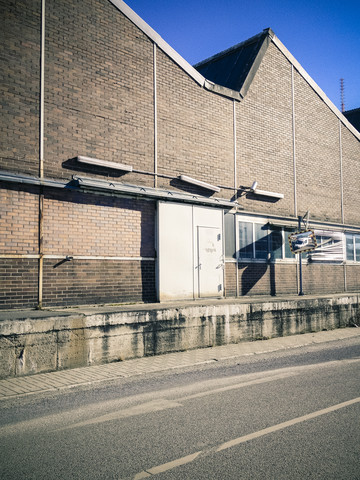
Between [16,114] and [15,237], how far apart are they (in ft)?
10.1

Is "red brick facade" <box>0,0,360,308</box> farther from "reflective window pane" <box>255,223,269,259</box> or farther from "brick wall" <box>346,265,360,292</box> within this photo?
"brick wall" <box>346,265,360,292</box>

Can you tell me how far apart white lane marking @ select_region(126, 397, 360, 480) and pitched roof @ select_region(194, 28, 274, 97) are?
13309 mm

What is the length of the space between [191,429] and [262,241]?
12.6m

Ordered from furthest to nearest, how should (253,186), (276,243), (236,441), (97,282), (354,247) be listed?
(354,247), (276,243), (253,186), (97,282), (236,441)

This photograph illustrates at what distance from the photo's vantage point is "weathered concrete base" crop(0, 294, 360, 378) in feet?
24.4

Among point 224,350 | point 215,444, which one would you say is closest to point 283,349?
point 224,350

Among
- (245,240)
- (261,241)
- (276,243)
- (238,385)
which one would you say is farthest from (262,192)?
(238,385)

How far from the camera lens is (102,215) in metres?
12.0

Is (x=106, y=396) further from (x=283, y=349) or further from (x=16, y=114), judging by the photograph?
(x=16, y=114)

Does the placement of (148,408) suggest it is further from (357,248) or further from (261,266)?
(357,248)

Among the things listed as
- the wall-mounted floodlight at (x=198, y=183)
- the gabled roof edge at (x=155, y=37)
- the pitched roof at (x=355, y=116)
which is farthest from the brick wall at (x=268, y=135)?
the pitched roof at (x=355, y=116)

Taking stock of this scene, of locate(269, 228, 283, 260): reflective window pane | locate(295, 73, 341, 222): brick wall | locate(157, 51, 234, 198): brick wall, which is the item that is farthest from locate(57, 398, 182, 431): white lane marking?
locate(295, 73, 341, 222): brick wall

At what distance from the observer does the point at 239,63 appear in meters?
18.1

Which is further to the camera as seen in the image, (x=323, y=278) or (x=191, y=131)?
(x=323, y=278)
